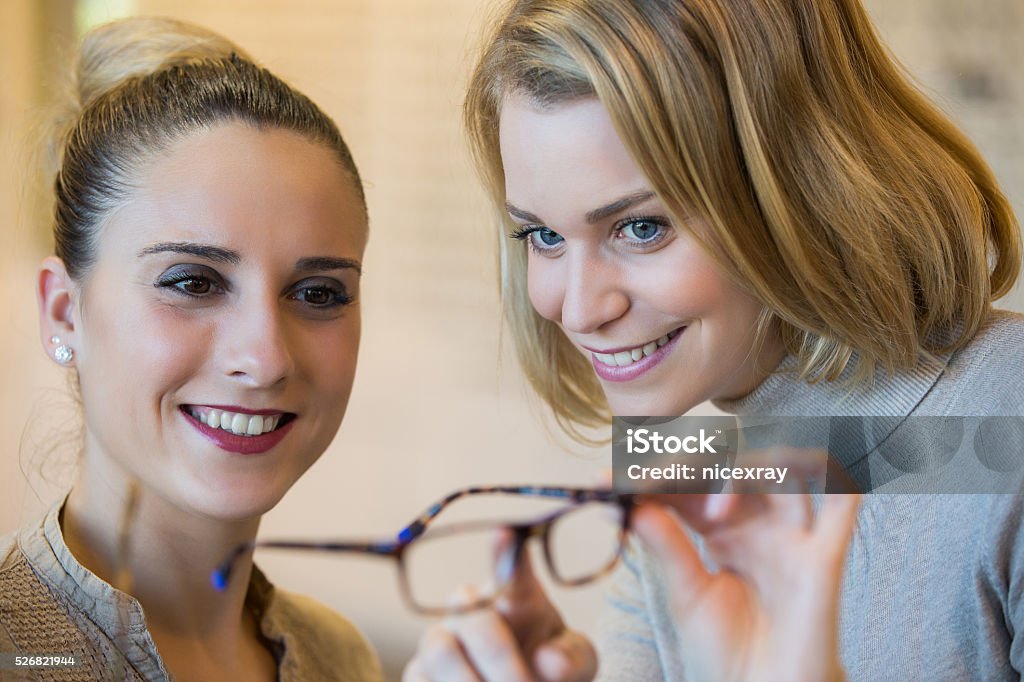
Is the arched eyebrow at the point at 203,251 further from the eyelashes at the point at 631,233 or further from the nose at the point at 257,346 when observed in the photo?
the eyelashes at the point at 631,233

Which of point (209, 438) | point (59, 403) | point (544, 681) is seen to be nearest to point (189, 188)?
point (209, 438)

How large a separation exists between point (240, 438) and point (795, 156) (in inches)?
15.9

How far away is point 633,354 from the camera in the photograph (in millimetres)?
649

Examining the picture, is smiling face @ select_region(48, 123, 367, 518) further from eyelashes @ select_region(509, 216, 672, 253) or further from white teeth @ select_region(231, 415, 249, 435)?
eyelashes @ select_region(509, 216, 672, 253)

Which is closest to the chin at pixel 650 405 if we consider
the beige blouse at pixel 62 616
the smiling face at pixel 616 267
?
the smiling face at pixel 616 267

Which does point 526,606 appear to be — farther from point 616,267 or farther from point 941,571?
point 941,571

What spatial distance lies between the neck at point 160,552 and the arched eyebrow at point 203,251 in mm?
155

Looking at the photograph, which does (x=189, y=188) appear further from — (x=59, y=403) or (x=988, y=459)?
(x=988, y=459)

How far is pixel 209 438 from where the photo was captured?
1.98 feet

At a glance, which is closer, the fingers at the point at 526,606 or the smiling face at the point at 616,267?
the fingers at the point at 526,606

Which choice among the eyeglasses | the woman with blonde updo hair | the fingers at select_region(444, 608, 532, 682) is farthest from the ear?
the fingers at select_region(444, 608, 532, 682)

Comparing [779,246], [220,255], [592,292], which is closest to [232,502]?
[220,255]

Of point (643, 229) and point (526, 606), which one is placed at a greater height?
point (643, 229)

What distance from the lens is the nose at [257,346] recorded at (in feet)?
1.93
